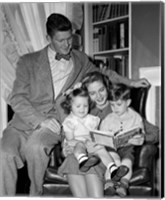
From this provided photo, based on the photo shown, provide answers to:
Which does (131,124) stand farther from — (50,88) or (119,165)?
(50,88)

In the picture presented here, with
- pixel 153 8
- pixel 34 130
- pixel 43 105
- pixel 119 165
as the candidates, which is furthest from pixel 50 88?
pixel 153 8

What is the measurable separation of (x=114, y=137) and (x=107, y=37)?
66 centimetres

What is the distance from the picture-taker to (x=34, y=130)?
2799 millimetres

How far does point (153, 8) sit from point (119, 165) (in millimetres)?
1029

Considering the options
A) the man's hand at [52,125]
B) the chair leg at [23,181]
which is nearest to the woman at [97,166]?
the man's hand at [52,125]

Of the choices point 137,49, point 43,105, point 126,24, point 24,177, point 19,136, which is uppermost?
point 126,24

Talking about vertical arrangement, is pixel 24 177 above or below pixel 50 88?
below

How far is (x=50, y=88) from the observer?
2.79 metres

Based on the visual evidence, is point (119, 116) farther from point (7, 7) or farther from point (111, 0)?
point (7, 7)

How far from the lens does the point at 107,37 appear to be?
2789 mm

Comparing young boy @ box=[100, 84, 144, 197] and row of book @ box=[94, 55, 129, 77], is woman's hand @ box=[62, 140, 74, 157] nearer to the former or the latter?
young boy @ box=[100, 84, 144, 197]

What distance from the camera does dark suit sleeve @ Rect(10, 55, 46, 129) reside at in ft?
9.14

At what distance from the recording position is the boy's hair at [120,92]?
108 inches

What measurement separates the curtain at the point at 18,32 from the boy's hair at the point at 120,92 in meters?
0.47
